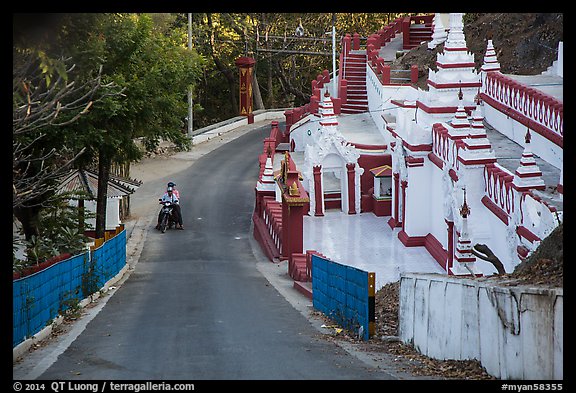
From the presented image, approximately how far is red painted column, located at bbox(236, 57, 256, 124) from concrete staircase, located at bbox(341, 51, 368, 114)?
10.0 meters

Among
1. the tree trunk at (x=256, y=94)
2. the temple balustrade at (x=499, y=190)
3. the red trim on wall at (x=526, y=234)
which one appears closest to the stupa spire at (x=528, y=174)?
the temple balustrade at (x=499, y=190)

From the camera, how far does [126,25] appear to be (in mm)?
27188

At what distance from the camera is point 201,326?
17797 millimetres

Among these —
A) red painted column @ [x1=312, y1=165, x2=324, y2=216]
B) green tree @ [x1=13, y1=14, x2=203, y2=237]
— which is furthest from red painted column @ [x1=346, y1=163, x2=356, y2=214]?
green tree @ [x1=13, y1=14, x2=203, y2=237]

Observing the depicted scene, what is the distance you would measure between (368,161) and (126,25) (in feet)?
33.7

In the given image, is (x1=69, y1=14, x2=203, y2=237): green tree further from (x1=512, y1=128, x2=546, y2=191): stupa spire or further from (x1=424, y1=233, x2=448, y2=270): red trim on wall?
(x1=512, y1=128, x2=546, y2=191): stupa spire

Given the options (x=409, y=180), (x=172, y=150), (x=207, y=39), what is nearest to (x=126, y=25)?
(x=409, y=180)

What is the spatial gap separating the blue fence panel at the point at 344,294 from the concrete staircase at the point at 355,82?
21.8 metres

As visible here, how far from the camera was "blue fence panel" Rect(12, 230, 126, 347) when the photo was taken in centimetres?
1612

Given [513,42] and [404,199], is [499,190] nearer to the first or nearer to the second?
[404,199]

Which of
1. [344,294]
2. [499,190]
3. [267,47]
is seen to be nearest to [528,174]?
[499,190]

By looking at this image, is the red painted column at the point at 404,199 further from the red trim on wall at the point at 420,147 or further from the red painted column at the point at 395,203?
the red trim on wall at the point at 420,147

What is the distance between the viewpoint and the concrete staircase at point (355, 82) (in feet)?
140
